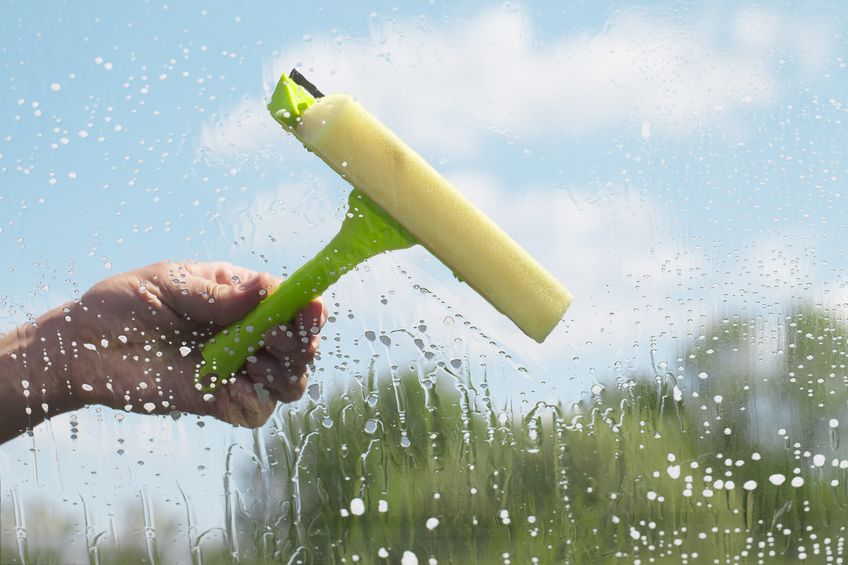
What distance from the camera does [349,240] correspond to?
671mm

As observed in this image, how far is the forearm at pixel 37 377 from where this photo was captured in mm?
760

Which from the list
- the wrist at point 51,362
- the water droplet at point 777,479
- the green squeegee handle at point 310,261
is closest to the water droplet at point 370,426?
the green squeegee handle at point 310,261

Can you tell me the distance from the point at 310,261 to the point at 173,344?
0.18 m

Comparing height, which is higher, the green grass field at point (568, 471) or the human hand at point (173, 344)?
the human hand at point (173, 344)

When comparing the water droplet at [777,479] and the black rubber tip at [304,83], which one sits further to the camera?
the water droplet at [777,479]

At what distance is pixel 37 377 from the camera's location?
0.76m

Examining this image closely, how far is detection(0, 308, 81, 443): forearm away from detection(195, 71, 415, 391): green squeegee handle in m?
0.18

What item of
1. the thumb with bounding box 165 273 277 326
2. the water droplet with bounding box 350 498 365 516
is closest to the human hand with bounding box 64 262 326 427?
the thumb with bounding box 165 273 277 326

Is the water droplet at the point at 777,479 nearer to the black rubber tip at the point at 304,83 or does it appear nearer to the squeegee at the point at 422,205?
the squeegee at the point at 422,205

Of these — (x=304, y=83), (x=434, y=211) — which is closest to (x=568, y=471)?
(x=434, y=211)

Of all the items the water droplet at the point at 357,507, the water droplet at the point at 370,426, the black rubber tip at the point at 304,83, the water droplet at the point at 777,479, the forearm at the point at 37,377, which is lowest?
the water droplet at the point at 777,479

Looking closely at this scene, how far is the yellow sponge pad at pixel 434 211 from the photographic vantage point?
637mm

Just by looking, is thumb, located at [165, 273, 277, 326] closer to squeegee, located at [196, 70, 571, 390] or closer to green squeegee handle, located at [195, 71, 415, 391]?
green squeegee handle, located at [195, 71, 415, 391]

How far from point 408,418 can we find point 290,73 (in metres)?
0.34
